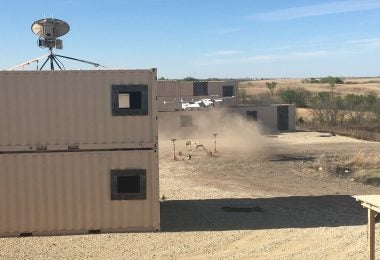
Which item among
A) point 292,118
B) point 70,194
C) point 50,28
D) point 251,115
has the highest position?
point 50,28

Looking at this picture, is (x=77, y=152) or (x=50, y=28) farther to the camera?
(x=50, y=28)

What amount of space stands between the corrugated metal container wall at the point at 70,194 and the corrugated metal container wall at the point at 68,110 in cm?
31

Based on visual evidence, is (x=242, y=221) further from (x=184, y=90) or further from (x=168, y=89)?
(x=184, y=90)

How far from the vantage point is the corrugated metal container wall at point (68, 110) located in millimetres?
11273

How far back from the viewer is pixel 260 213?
1420 cm

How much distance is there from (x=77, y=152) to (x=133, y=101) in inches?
63.5

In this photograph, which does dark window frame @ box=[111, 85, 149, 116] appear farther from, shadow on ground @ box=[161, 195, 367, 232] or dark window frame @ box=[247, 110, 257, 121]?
dark window frame @ box=[247, 110, 257, 121]

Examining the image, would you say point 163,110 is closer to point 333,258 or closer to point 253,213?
point 253,213

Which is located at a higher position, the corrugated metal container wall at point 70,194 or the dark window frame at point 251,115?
the dark window frame at point 251,115

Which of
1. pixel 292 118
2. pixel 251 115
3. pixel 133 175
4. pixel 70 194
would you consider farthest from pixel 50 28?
pixel 292 118

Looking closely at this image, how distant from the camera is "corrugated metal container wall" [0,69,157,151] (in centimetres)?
1127

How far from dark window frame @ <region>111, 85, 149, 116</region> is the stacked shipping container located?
0.07 feet

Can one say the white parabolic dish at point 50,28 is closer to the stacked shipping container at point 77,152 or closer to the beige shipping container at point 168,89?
the stacked shipping container at point 77,152

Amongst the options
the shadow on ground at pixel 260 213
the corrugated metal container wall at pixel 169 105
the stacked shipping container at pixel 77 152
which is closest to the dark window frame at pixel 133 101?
the stacked shipping container at pixel 77 152
